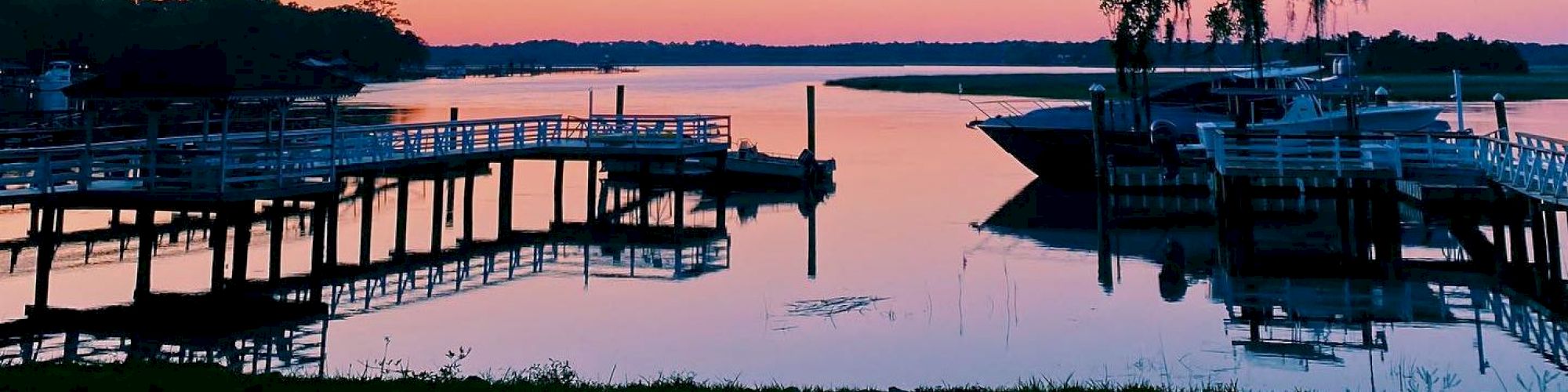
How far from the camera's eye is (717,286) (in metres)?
25.6

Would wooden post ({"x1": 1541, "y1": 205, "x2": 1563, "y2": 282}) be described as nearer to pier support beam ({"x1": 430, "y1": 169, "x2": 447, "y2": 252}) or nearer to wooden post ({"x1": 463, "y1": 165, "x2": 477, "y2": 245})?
pier support beam ({"x1": 430, "y1": 169, "x2": 447, "y2": 252})

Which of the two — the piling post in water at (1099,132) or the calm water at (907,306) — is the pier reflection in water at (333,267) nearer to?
the calm water at (907,306)

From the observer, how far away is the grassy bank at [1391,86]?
350 feet

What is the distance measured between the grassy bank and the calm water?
184 feet

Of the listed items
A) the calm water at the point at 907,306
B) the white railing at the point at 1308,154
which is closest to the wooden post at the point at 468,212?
the calm water at the point at 907,306

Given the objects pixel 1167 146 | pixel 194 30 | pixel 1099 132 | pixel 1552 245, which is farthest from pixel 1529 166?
pixel 194 30

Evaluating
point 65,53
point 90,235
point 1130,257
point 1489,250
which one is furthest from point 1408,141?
point 65,53

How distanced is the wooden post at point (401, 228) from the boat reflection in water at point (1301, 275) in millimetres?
11435

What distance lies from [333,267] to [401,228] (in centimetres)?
478

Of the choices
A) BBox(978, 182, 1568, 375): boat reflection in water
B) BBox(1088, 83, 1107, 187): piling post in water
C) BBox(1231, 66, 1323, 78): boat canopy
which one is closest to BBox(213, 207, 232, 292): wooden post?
BBox(978, 182, 1568, 375): boat reflection in water

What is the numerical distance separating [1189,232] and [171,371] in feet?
75.9

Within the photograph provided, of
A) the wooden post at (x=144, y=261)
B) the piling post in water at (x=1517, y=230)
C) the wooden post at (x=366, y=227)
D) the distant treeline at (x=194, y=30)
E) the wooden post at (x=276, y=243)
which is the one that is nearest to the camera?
the wooden post at (x=144, y=261)

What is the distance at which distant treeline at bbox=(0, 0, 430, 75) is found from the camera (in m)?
90.8

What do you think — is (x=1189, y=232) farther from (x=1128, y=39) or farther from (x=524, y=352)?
(x=524, y=352)
